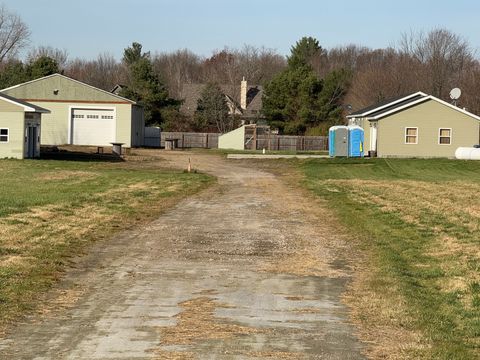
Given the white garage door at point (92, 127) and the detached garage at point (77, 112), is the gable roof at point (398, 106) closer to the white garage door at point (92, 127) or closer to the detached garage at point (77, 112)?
the detached garage at point (77, 112)

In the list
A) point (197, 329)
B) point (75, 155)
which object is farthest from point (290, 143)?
point (197, 329)

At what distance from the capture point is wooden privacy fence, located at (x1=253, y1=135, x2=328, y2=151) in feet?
233

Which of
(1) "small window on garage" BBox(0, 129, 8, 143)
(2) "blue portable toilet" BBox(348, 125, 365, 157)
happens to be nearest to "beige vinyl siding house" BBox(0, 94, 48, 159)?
(1) "small window on garage" BBox(0, 129, 8, 143)

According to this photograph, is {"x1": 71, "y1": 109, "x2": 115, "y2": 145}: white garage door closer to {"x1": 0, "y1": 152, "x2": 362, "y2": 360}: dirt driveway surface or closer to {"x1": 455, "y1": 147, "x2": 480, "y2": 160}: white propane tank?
{"x1": 455, "y1": 147, "x2": 480, "y2": 160}: white propane tank

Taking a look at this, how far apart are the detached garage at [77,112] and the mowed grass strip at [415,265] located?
3339cm

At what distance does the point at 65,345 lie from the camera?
7871 millimetres

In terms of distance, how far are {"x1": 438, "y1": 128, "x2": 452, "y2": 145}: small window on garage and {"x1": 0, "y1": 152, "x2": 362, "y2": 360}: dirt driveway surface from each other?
126 ft

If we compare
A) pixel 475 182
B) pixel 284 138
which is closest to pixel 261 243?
pixel 475 182

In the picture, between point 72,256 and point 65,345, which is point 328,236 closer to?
point 72,256

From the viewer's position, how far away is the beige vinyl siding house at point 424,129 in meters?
54.9

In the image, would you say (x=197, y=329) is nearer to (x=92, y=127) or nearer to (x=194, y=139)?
(x=92, y=127)

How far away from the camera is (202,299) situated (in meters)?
10.3

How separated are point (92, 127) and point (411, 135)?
24.0m

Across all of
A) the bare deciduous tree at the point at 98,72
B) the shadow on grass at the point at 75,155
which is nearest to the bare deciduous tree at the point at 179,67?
the bare deciduous tree at the point at 98,72
